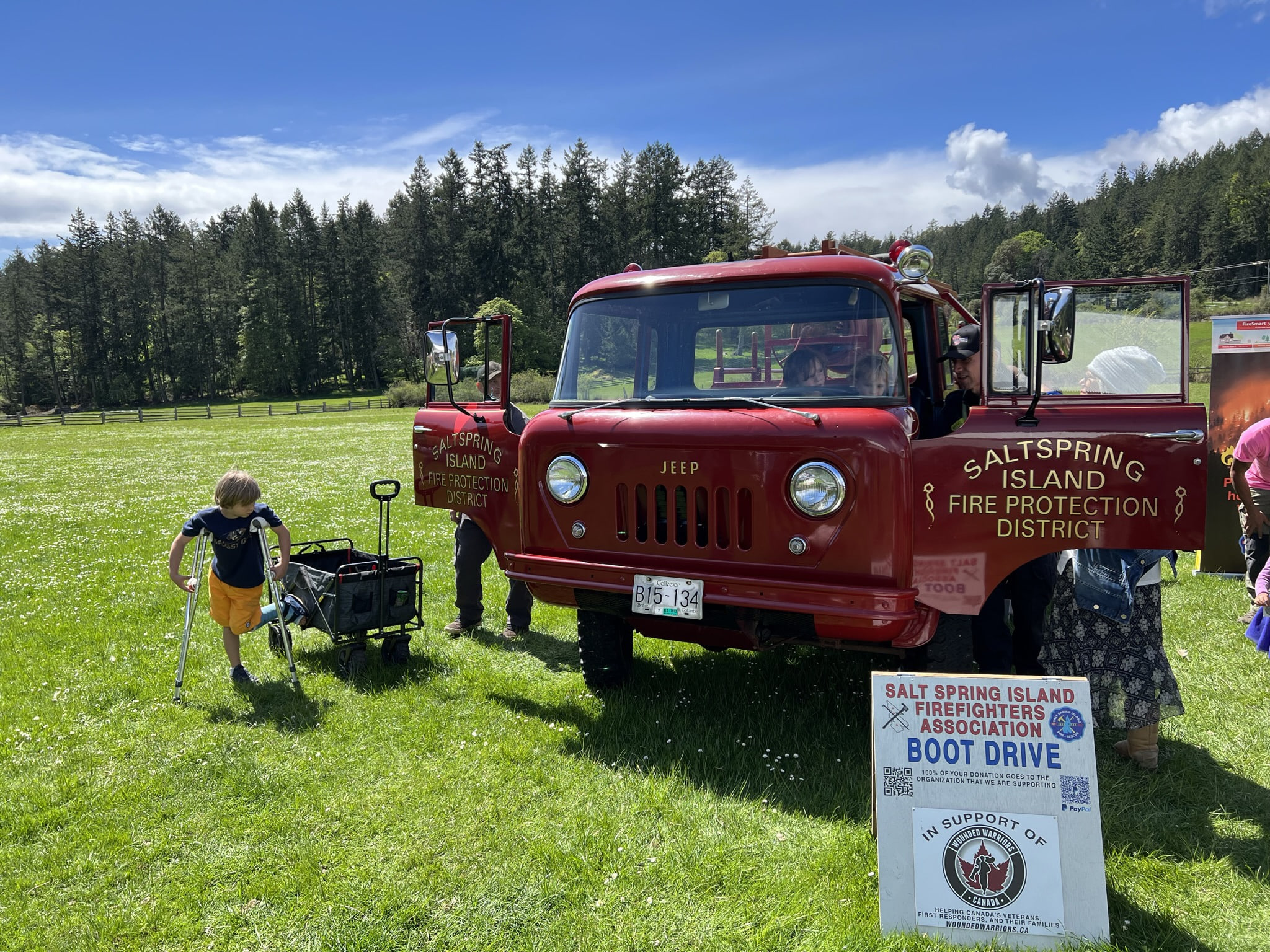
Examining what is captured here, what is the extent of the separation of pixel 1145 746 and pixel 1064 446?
1.81 metres

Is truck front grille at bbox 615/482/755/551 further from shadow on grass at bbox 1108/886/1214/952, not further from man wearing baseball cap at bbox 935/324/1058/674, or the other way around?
shadow on grass at bbox 1108/886/1214/952

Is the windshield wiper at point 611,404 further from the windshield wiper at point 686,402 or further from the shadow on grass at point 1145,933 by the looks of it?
the shadow on grass at point 1145,933

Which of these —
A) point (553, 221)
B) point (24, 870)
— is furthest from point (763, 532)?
point (553, 221)

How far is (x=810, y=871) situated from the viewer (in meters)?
3.46

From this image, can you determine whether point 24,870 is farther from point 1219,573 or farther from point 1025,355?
point 1219,573

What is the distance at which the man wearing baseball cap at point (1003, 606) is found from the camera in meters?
4.84

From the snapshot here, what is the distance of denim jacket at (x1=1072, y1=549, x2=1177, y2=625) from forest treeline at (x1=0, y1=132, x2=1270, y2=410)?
2574 inches

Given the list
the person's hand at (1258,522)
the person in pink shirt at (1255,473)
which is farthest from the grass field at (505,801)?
the person in pink shirt at (1255,473)

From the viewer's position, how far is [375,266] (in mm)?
85688

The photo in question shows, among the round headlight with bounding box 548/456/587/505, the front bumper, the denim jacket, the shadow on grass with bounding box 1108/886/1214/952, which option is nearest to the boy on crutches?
the round headlight with bounding box 548/456/587/505

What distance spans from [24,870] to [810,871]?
3545 mm

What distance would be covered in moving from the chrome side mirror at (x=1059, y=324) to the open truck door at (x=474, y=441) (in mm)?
3241

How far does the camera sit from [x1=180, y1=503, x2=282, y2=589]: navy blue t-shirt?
5.53 metres

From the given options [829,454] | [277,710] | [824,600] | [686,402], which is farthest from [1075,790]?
[277,710]
